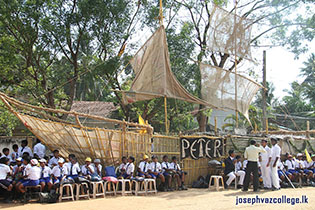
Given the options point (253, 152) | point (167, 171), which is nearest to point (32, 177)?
point (167, 171)

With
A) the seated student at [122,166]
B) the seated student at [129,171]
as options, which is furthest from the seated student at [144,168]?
the seated student at [122,166]

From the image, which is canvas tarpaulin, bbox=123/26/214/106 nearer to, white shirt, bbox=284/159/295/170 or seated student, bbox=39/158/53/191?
white shirt, bbox=284/159/295/170

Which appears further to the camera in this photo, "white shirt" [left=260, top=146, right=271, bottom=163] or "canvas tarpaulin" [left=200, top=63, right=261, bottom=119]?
"canvas tarpaulin" [left=200, top=63, right=261, bottom=119]

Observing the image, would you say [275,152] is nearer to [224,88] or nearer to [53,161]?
[53,161]

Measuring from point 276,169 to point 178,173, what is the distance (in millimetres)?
3141

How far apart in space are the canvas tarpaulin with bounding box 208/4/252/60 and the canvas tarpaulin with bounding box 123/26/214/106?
3.35 metres

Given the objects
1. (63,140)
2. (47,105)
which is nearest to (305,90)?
(47,105)

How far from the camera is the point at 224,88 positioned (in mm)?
16891

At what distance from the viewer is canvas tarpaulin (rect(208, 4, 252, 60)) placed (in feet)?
55.1

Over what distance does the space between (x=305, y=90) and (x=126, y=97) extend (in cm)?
2174

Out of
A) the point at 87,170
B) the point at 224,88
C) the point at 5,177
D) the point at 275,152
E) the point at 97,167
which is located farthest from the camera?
the point at 224,88

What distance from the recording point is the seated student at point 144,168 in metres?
10.2

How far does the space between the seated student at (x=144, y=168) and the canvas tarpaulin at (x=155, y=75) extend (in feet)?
14.0

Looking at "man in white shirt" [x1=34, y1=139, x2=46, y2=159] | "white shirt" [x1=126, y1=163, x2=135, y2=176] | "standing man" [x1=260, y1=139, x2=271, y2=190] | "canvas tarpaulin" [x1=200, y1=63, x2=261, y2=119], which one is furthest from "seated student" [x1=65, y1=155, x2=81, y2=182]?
"canvas tarpaulin" [x1=200, y1=63, x2=261, y2=119]
